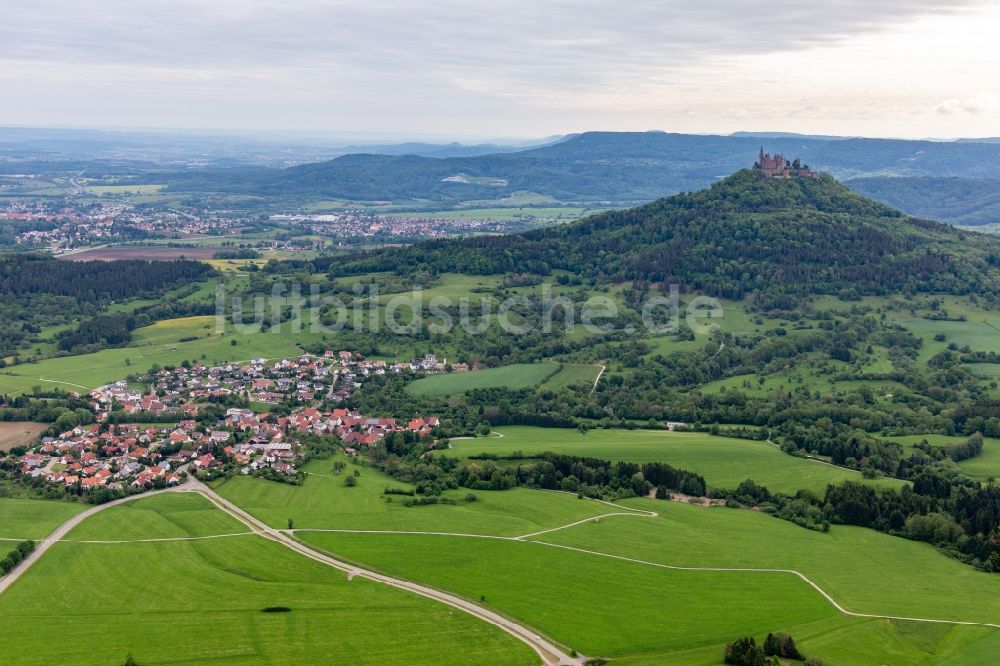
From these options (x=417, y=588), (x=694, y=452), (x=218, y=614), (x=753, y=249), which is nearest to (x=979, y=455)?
(x=694, y=452)

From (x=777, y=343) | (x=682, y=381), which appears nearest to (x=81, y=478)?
(x=682, y=381)

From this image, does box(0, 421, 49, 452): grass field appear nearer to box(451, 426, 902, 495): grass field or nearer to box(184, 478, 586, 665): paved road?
box(184, 478, 586, 665): paved road

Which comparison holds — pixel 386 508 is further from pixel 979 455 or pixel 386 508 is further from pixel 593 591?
pixel 979 455

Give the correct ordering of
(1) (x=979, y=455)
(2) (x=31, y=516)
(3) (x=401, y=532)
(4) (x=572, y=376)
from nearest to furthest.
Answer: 1. (3) (x=401, y=532)
2. (2) (x=31, y=516)
3. (1) (x=979, y=455)
4. (4) (x=572, y=376)

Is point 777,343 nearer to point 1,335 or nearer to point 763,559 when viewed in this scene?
point 763,559

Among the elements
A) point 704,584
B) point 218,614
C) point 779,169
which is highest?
point 779,169
